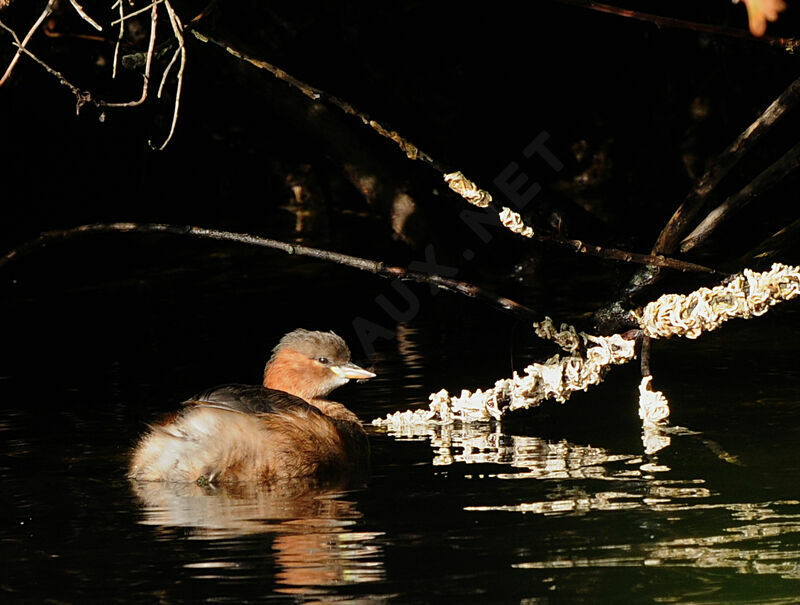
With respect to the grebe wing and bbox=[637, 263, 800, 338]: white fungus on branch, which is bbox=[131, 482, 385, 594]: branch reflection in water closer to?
the grebe wing

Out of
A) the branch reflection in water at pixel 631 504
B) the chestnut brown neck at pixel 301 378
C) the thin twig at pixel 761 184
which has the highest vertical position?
the thin twig at pixel 761 184

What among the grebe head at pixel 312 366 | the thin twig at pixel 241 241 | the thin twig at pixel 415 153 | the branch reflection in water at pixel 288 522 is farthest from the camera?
the grebe head at pixel 312 366

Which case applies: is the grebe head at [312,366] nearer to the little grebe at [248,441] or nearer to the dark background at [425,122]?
the little grebe at [248,441]

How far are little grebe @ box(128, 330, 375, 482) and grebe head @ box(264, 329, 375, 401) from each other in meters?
0.53

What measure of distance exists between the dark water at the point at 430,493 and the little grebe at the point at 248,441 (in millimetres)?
125

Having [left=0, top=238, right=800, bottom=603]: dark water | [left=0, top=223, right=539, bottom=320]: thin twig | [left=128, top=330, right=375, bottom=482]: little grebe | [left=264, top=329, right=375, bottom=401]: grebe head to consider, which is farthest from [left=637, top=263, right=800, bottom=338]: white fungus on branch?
[left=264, top=329, right=375, bottom=401]: grebe head

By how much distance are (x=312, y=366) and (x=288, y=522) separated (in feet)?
6.81

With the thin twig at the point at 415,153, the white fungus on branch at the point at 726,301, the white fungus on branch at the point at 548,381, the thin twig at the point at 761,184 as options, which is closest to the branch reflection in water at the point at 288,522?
the white fungus on branch at the point at 548,381

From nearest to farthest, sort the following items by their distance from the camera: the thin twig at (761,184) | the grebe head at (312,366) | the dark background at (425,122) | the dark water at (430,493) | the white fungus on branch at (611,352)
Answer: the dark water at (430,493) → the white fungus on branch at (611,352) → the thin twig at (761,184) → the grebe head at (312,366) → the dark background at (425,122)

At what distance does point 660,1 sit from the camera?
14562 mm

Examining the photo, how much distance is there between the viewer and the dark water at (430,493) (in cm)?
507

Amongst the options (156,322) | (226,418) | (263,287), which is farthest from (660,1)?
(226,418)

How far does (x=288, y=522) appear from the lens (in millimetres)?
5988

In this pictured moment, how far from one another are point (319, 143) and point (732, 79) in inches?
191
